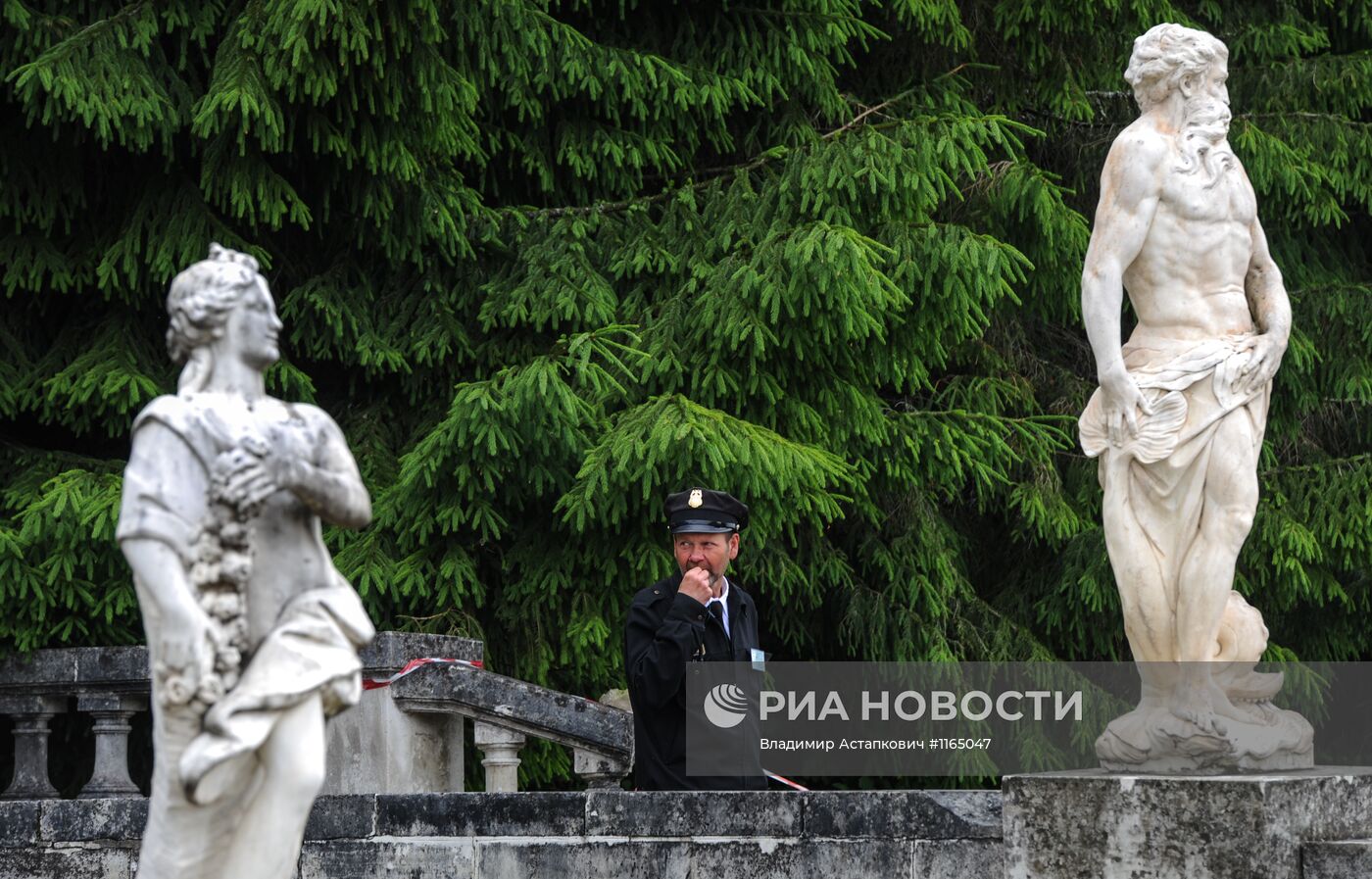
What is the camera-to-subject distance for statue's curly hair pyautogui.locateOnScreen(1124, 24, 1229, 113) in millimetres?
6777

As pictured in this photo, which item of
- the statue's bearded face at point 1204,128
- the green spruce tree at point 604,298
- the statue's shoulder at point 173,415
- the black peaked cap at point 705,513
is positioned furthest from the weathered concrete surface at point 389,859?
the statue's bearded face at point 1204,128

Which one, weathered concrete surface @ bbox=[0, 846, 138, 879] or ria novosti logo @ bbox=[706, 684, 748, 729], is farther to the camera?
weathered concrete surface @ bbox=[0, 846, 138, 879]

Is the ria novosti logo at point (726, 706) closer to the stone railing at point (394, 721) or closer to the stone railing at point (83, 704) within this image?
the stone railing at point (394, 721)

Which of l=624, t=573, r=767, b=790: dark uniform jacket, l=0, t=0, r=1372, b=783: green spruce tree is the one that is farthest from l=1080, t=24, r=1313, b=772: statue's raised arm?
l=0, t=0, r=1372, b=783: green spruce tree

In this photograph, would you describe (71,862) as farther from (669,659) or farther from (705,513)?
(705,513)

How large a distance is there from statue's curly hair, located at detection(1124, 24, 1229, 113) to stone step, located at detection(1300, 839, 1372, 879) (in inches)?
95.8

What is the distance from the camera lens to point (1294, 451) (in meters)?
12.1

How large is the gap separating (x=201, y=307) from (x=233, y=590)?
62 centimetres

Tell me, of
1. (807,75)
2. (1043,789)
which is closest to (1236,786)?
(1043,789)

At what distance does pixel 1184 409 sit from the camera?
6578 mm

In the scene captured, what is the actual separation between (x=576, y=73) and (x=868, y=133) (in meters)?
1.45

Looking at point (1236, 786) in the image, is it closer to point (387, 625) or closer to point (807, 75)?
point (387, 625)

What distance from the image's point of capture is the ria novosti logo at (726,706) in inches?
279

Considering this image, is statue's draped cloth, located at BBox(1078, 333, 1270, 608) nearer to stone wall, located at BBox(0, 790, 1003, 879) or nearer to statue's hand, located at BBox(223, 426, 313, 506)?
stone wall, located at BBox(0, 790, 1003, 879)
